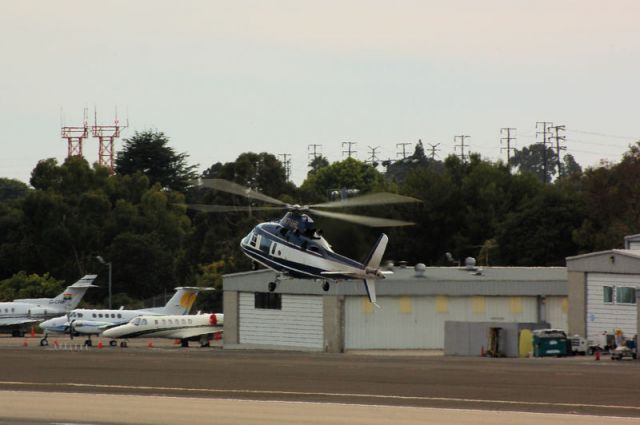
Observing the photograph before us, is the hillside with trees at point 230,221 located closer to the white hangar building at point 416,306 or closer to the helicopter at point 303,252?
the white hangar building at point 416,306

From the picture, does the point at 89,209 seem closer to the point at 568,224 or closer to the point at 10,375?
the point at 568,224

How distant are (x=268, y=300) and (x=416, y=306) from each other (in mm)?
9847

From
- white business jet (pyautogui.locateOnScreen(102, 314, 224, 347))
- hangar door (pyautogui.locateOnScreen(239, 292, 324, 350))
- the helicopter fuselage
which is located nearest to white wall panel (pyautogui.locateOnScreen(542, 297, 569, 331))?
hangar door (pyautogui.locateOnScreen(239, 292, 324, 350))

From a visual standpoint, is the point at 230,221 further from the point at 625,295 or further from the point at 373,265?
the point at 373,265

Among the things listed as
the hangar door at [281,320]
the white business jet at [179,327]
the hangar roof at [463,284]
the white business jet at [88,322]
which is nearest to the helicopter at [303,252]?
the hangar roof at [463,284]

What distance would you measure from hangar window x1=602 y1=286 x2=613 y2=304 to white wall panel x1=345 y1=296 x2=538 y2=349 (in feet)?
28.0

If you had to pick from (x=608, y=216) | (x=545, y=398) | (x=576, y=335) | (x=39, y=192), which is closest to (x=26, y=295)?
(x=39, y=192)

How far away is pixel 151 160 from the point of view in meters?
185

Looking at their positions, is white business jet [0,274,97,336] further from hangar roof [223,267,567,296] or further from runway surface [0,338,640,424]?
runway surface [0,338,640,424]

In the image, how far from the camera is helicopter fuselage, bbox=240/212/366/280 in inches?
2199

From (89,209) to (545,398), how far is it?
105m

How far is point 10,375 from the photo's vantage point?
53.2 m

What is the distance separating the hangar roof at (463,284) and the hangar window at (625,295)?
27.5 ft

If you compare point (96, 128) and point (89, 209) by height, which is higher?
point (96, 128)
